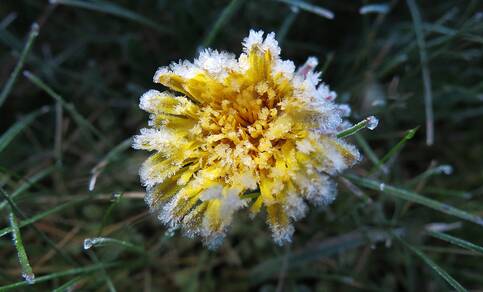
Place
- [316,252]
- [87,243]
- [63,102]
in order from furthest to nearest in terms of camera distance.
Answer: [316,252] → [63,102] → [87,243]

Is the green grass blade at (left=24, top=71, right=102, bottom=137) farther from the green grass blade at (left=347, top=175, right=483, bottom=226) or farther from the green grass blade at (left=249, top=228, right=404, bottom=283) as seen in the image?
the green grass blade at (left=347, top=175, right=483, bottom=226)

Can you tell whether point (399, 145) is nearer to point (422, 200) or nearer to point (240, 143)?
point (422, 200)

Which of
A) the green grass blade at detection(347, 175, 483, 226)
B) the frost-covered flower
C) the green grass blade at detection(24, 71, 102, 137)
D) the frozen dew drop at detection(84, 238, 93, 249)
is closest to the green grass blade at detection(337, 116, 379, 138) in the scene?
the frost-covered flower

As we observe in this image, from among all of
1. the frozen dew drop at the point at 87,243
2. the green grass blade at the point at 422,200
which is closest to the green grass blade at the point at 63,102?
the frozen dew drop at the point at 87,243

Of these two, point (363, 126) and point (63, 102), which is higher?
point (63, 102)

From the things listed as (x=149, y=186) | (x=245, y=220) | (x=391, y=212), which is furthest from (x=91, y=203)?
(x=391, y=212)

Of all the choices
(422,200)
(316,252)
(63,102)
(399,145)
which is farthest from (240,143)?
(316,252)

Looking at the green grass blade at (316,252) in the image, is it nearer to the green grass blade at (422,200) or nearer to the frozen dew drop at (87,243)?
the green grass blade at (422,200)

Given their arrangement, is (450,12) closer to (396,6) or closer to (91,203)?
(396,6)
